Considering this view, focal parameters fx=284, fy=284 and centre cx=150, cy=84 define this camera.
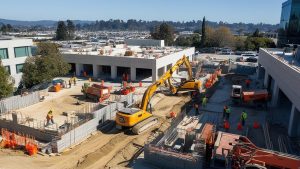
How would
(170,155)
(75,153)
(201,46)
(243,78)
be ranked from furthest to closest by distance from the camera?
(201,46), (243,78), (75,153), (170,155)

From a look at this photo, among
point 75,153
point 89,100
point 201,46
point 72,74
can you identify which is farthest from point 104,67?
point 201,46

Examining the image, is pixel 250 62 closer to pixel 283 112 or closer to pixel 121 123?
pixel 283 112

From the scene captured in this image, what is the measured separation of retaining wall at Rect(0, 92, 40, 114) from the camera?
84.9ft

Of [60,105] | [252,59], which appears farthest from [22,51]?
[252,59]

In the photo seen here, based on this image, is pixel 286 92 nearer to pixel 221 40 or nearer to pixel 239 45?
pixel 239 45

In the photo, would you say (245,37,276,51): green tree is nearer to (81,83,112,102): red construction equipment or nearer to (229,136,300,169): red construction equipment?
(81,83,112,102): red construction equipment

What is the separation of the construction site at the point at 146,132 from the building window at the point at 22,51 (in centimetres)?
786

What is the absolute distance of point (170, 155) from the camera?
1594cm

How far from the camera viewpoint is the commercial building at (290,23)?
5369 cm

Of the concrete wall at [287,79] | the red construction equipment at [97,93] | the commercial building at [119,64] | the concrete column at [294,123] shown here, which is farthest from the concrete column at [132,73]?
the concrete column at [294,123]

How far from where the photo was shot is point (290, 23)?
183ft

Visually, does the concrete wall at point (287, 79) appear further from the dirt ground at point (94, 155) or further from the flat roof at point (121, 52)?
the flat roof at point (121, 52)

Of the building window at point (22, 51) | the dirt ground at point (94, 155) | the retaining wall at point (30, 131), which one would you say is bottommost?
the dirt ground at point (94, 155)

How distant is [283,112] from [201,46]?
199 ft
